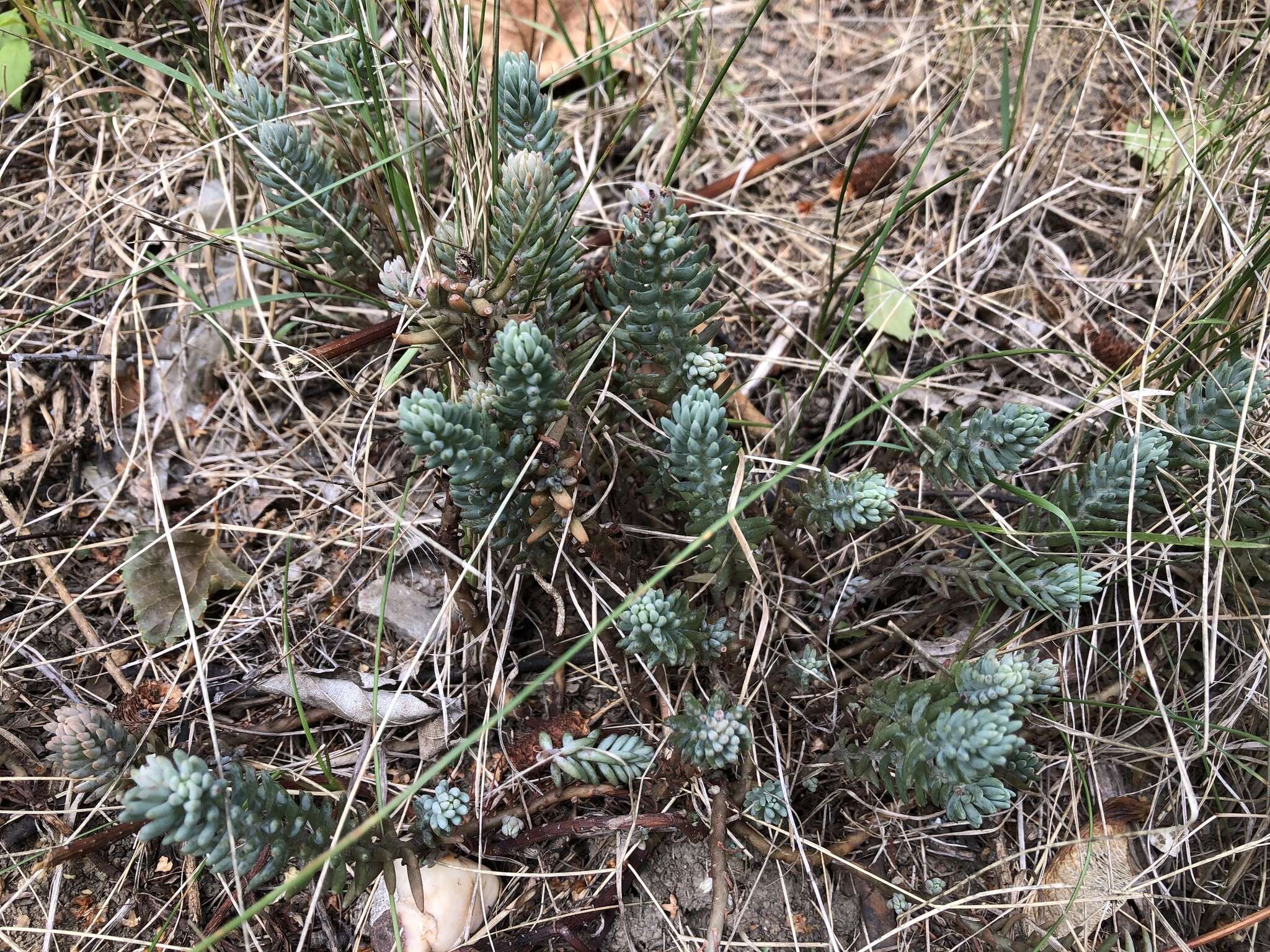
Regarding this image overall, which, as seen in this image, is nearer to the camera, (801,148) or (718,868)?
(718,868)

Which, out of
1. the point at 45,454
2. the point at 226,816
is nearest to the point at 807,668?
the point at 226,816

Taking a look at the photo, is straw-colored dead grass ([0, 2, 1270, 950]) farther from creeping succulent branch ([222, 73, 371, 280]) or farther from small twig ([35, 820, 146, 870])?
creeping succulent branch ([222, 73, 371, 280])

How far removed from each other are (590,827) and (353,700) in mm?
670

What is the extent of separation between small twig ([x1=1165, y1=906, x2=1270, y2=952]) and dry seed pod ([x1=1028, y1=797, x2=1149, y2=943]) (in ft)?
0.46

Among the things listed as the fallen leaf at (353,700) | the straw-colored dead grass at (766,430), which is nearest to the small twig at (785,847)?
the straw-colored dead grass at (766,430)

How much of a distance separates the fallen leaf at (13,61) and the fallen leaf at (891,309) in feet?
8.83

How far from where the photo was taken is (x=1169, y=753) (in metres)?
Result: 2.12

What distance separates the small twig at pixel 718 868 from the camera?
6.40 feet

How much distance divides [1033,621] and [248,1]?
10.4 ft

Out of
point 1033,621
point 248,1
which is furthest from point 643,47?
point 1033,621

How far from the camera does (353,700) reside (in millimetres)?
2225

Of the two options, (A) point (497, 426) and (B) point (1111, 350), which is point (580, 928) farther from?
(B) point (1111, 350)

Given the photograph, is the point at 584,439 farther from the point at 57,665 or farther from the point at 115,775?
the point at 57,665

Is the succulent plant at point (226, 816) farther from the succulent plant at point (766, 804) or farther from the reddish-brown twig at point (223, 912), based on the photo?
the succulent plant at point (766, 804)
